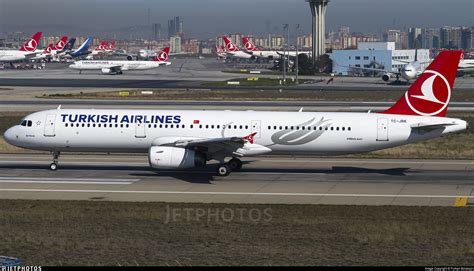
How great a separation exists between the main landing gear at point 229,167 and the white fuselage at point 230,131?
1.71 m

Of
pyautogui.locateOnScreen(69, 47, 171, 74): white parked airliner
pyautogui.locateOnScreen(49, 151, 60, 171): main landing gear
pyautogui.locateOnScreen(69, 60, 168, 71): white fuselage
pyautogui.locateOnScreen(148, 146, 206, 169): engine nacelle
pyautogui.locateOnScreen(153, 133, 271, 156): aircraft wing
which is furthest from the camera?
pyautogui.locateOnScreen(69, 60, 168, 71): white fuselage

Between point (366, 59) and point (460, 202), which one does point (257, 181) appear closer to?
point (460, 202)

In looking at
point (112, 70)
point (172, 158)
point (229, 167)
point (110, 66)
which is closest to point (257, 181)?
point (229, 167)

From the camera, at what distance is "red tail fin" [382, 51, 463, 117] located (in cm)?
4362

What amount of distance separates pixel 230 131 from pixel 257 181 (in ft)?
12.9

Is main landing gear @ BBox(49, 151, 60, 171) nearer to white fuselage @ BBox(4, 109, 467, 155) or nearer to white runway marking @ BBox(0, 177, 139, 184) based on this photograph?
white fuselage @ BBox(4, 109, 467, 155)

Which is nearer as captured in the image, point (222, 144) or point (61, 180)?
point (61, 180)

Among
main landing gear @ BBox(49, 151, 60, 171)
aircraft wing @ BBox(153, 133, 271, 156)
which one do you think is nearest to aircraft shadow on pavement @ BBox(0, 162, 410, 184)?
main landing gear @ BBox(49, 151, 60, 171)

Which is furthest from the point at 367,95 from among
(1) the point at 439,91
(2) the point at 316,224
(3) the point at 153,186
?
(2) the point at 316,224

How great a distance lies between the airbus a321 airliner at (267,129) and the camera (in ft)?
→ 142

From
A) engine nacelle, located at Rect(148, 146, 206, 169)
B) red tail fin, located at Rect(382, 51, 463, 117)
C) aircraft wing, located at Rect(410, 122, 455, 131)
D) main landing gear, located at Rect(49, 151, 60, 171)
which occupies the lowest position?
main landing gear, located at Rect(49, 151, 60, 171)

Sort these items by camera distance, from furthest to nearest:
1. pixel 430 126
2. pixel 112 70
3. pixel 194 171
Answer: pixel 112 70 < pixel 194 171 < pixel 430 126

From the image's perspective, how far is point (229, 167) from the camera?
43688 millimetres

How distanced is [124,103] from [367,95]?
34.0 metres
